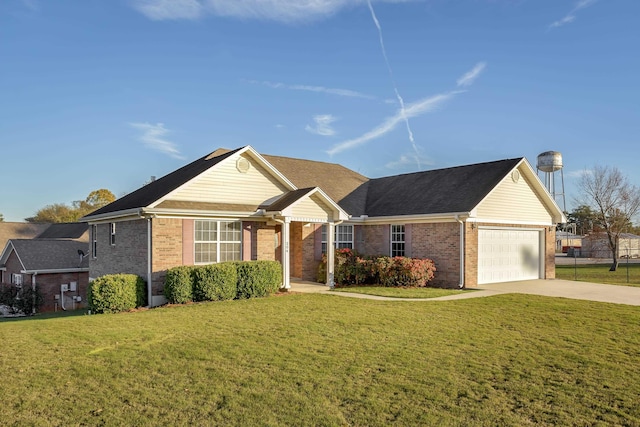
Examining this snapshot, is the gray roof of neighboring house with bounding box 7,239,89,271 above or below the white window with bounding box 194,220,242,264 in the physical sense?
below

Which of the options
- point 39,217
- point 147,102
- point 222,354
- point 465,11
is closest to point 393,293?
point 222,354

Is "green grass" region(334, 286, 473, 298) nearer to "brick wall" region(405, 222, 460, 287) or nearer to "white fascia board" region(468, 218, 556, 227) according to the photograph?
"brick wall" region(405, 222, 460, 287)

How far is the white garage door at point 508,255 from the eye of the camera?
777 inches

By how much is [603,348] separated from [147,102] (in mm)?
19484

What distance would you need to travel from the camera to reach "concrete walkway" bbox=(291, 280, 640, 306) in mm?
15484

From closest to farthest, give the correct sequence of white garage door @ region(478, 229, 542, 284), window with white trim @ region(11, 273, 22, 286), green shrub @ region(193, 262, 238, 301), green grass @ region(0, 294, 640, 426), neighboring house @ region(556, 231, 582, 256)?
green grass @ region(0, 294, 640, 426), green shrub @ region(193, 262, 238, 301), white garage door @ region(478, 229, 542, 284), window with white trim @ region(11, 273, 22, 286), neighboring house @ region(556, 231, 582, 256)

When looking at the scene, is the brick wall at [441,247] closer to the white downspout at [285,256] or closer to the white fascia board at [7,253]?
the white downspout at [285,256]

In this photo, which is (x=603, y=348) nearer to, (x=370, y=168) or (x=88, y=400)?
(x=88, y=400)

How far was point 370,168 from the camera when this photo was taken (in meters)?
34.3

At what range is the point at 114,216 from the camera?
57.5ft

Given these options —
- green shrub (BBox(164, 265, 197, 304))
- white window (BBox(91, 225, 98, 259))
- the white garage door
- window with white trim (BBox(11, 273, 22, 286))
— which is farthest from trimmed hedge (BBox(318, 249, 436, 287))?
window with white trim (BBox(11, 273, 22, 286))

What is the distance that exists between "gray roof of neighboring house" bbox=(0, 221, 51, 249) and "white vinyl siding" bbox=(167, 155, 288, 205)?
89.9 feet

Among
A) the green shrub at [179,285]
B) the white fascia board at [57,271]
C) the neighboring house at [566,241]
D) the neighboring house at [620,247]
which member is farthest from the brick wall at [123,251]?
the neighboring house at [566,241]

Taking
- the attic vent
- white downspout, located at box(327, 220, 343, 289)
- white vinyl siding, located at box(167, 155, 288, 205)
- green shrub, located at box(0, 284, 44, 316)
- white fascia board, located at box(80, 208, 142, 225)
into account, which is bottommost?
green shrub, located at box(0, 284, 44, 316)
